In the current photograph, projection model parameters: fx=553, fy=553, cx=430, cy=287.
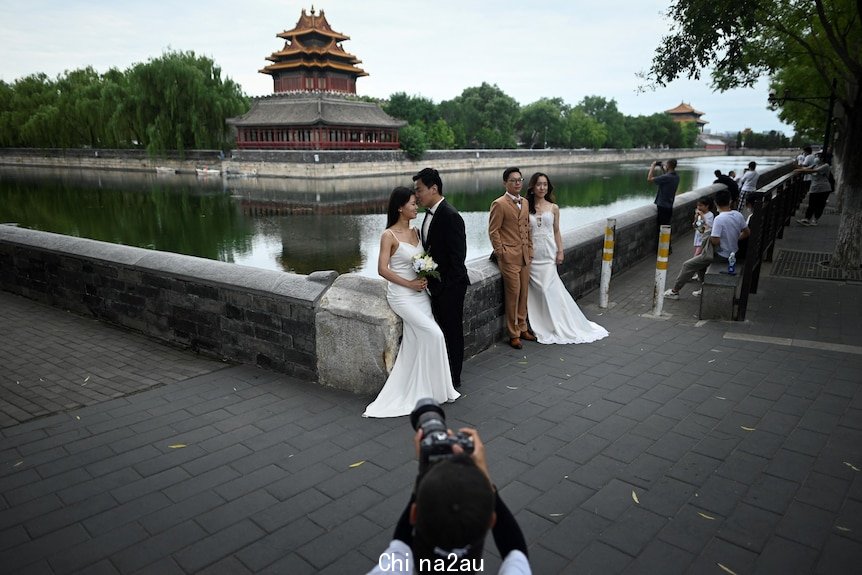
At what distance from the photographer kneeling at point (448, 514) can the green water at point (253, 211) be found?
13635 millimetres

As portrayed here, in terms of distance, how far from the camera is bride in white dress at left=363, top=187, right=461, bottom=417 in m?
4.59

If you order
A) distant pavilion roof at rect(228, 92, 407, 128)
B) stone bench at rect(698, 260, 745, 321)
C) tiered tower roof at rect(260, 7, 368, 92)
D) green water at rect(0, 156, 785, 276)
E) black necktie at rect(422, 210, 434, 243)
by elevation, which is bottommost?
green water at rect(0, 156, 785, 276)

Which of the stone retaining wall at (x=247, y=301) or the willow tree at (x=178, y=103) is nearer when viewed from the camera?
the stone retaining wall at (x=247, y=301)

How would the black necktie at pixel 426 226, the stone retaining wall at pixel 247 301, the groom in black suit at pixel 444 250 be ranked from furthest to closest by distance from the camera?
the stone retaining wall at pixel 247 301 < the black necktie at pixel 426 226 < the groom in black suit at pixel 444 250

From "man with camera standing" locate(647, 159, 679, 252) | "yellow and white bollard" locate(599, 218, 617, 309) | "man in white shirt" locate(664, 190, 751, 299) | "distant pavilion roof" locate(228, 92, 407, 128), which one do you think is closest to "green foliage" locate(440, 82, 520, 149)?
"distant pavilion roof" locate(228, 92, 407, 128)

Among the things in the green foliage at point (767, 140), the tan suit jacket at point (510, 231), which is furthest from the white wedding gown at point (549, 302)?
the green foliage at point (767, 140)

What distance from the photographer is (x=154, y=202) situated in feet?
112

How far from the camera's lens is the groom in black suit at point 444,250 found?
4684 millimetres

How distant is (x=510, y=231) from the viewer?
19.9 ft

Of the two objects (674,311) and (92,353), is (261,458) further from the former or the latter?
(674,311)

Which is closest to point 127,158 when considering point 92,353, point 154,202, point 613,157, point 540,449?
point 154,202

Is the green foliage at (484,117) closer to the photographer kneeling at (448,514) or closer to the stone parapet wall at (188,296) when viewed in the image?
the stone parapet wall at (188,296)

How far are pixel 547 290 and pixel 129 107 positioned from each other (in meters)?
56.9

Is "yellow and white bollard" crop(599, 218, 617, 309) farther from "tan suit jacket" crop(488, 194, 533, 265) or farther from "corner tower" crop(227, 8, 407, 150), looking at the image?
"corner tower" crop(227, 8, 407, 150)
